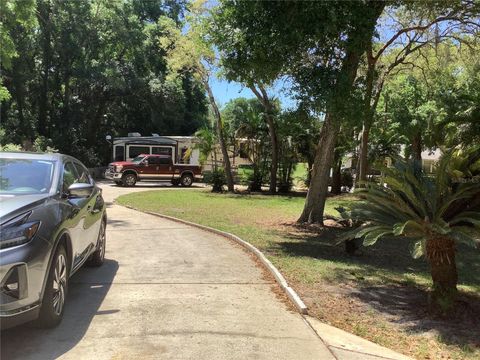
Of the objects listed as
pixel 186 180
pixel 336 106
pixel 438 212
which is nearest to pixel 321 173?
pixel 336 106

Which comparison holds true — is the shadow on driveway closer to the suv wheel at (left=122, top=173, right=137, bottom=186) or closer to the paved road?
the paved road

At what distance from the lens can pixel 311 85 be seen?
10977 mm

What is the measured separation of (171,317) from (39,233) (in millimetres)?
1679

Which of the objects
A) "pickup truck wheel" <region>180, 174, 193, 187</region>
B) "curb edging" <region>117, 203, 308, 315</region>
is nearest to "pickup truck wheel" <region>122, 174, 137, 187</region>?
"pickup truck wheel" <region>180, 174, 193, 187</region>

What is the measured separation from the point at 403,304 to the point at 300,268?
6.32 feet

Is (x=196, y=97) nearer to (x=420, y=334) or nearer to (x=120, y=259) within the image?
(x=120, y=259)

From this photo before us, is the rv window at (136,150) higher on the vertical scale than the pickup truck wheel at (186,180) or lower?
higher

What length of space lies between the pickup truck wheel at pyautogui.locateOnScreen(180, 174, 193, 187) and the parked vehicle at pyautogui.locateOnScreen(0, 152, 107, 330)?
78.0 feet

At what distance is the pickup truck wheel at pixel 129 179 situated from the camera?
2906 centimetres

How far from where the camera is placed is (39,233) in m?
4.65

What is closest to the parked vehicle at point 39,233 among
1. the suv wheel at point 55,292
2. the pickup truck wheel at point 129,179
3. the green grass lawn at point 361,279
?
the suv wheel at point 55,292

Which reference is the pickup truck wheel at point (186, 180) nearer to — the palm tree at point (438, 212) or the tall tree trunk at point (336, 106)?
the tall tree trunk at point (336, 106)

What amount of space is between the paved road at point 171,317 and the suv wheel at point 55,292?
0.41 ft

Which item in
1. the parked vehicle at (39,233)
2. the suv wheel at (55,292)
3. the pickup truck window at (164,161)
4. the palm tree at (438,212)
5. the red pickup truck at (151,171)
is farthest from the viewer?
the pickup truck window at (164,161)
